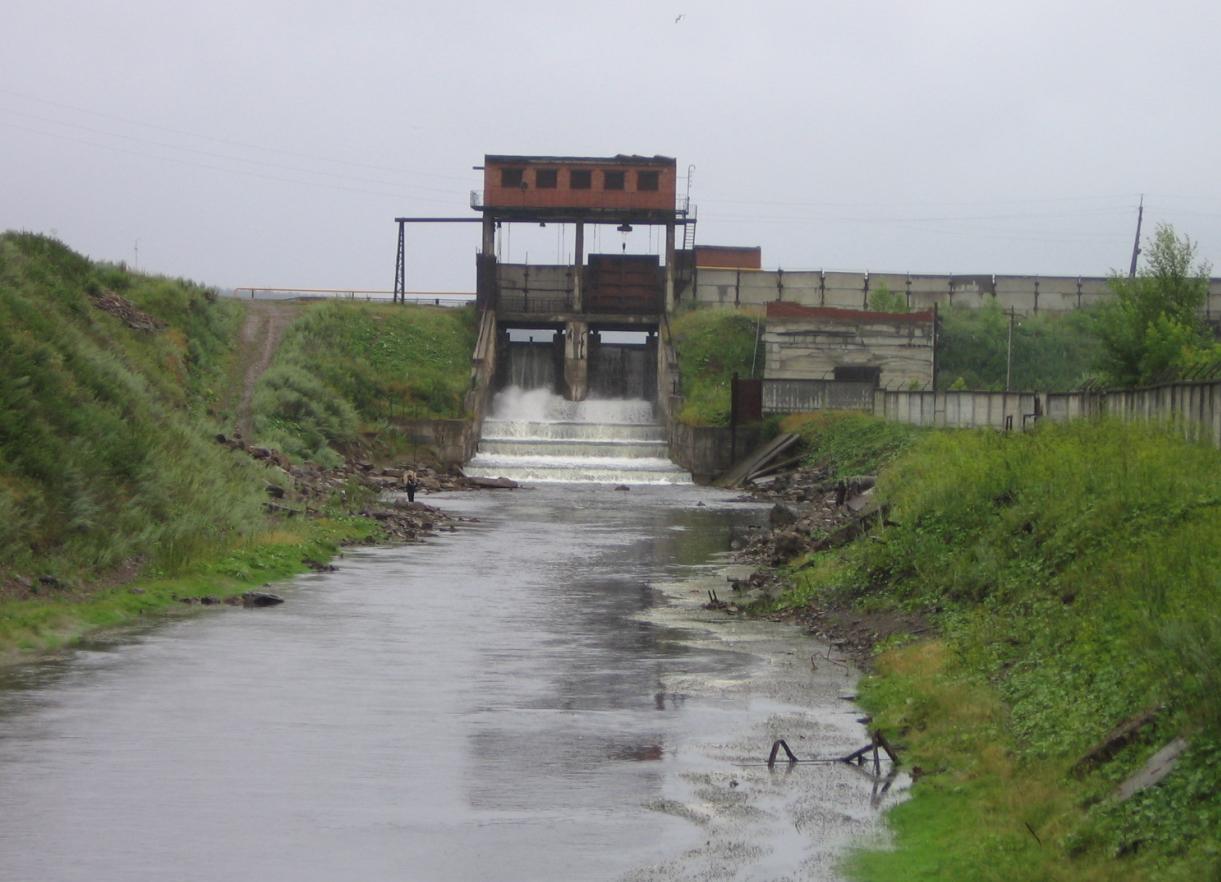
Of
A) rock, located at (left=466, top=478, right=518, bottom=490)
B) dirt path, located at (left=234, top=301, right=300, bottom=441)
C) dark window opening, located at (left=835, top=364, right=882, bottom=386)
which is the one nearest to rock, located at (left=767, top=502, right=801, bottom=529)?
rock, located at (left=466, top=478, right=518, bottom=490)

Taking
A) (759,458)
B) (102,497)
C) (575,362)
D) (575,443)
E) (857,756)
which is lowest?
(857,756)

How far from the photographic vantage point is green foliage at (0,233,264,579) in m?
22.7

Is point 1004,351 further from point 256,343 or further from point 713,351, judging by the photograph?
point 256,343

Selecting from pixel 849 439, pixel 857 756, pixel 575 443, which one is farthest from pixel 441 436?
pixel 857 756

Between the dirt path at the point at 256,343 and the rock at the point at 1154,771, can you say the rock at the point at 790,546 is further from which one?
the dirt path at the point at 256,343

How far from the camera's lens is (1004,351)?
82.8 m

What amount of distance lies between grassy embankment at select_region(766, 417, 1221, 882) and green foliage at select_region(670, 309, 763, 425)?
144 ft

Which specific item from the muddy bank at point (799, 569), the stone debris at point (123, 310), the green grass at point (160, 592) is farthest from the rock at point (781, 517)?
the stone debris at point (123, 310)

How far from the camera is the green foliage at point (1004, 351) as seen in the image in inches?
3233

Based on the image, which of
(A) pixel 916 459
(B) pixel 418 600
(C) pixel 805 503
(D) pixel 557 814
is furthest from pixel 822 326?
(D) pixel 557 814

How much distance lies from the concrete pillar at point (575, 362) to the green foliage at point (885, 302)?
1812cm

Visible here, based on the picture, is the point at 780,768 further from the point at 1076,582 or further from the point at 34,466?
the point at 34,466

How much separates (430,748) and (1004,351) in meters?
72.8

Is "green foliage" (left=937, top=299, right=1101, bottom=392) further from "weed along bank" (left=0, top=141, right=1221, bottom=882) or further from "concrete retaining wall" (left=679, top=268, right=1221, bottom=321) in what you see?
"weed along bank" (left=0, top=141, right=1221, bottom=882)
